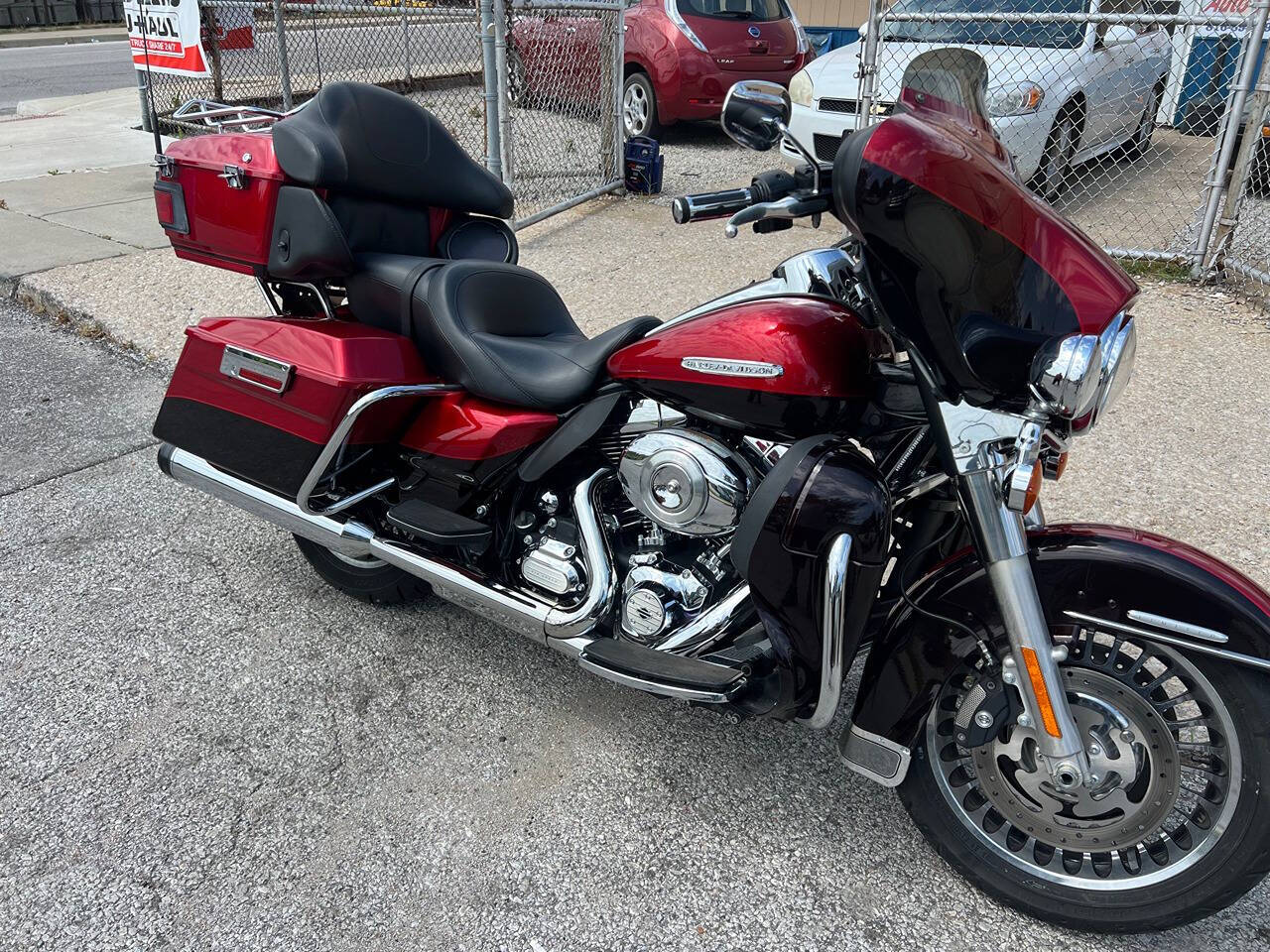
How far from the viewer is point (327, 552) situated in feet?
11.1

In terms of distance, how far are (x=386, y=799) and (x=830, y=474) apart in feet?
4.58

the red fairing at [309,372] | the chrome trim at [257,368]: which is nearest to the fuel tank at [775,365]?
the red fairing at [309,372]

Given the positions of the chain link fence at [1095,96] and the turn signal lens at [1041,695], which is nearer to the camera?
the turn signal lens at [1041,695]

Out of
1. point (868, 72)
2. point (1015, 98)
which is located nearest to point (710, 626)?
point (868, 72)

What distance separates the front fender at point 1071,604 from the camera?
192 centimetres

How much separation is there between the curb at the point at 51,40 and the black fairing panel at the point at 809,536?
84.3 feet

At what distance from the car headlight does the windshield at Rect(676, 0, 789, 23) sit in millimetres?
3938

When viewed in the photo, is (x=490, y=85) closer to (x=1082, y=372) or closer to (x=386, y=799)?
(x=386, y=799)

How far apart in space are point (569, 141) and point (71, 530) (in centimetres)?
550

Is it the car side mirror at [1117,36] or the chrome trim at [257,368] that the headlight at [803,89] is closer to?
the car side mirror at [1117,36]

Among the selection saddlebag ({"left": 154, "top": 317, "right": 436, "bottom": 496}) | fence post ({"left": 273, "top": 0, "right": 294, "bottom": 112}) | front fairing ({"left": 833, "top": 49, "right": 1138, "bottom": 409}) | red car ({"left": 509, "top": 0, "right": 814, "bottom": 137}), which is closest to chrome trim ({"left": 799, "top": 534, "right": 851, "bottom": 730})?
front fairing ({"left": 833, "top": 49, "right": 1138, "bottom": 409})

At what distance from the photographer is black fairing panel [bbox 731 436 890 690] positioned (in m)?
2.10

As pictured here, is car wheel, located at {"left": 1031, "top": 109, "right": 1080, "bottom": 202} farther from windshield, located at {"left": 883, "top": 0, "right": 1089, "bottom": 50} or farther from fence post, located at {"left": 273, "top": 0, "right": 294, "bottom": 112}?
fence post, located at {"left": 273, "top": 0, "right": 294, "bottom": 112}

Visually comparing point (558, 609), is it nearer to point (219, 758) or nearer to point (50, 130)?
point (219, 758)
